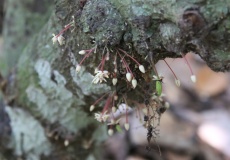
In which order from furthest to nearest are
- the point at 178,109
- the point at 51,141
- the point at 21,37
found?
the point at 178,109 → the point at 21,37 → the point at 51,141

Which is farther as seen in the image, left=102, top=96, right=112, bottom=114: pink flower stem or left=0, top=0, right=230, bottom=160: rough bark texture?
left=102, top=96, right=112, bottom=114: pink flower stem

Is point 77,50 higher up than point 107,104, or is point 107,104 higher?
point 77,50

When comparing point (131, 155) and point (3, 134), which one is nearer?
point (3, 134)

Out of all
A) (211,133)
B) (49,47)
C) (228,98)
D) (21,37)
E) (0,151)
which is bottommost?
(228,98)

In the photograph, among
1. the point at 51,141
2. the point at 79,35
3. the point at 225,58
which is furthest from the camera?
the point at 51,141

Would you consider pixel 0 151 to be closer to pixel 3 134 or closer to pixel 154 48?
pixel 3 134

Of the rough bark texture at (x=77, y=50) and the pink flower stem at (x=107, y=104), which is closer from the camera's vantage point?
the rough bark texture at (x=77, y=50)

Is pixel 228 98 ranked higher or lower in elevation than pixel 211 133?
lower

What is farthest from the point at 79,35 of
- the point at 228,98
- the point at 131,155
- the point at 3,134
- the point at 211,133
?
the point at 228,98
